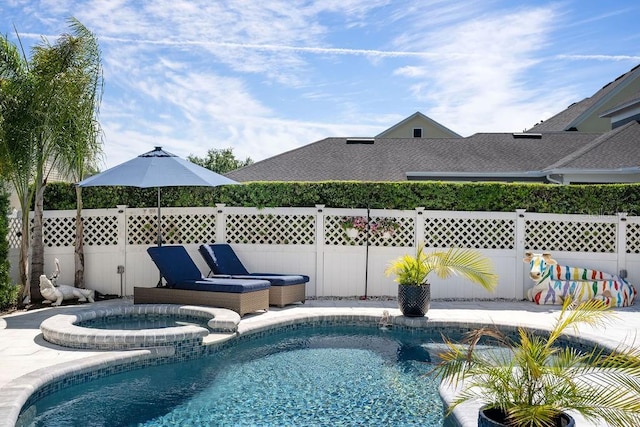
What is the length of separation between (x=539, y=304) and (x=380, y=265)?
2.96m

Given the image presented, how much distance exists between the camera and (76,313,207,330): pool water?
855 cm

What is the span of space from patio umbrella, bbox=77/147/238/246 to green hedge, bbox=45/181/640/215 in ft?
2.96

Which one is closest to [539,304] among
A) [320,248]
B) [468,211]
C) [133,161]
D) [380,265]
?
[468,211]

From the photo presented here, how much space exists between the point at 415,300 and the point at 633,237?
5.03 m

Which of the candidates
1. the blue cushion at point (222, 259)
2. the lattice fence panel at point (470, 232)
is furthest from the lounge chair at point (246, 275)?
the lattice fence panel at point (470, 232)

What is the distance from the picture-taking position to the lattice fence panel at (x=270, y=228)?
1130cm

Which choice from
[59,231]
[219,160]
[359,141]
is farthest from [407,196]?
[219,160]

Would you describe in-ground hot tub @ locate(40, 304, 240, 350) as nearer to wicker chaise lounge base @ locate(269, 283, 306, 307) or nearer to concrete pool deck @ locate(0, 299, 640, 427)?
concrete pool deck @ locate(0, 299, 640, 427)

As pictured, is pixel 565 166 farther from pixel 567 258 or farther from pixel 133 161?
pixel 133 161

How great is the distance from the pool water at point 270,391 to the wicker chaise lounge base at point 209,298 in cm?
101

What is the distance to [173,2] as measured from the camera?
11.8 meters

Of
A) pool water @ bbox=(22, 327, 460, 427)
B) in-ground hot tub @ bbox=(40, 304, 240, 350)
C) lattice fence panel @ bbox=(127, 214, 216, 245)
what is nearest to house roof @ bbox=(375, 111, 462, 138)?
lattice fence panel @ bbox=(127, 214, 216, 245)

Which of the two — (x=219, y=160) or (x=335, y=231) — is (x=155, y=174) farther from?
(x=219, y=160)

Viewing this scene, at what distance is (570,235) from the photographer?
1123cm
